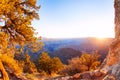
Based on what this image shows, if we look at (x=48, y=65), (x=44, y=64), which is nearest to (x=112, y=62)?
(x=48, y=65)

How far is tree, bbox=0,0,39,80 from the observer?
19938mm

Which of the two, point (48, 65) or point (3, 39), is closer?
point (3, 39)

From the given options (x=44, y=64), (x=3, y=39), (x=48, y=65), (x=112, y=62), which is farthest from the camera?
(x=44, y=64)

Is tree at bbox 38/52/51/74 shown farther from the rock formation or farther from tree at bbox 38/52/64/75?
the rock formation

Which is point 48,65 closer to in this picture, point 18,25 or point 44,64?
point 44,64

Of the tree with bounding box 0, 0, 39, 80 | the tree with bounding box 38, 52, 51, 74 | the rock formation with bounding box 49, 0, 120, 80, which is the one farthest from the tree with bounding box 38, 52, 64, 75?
the tree with bounding box 0, 0, 39, 80

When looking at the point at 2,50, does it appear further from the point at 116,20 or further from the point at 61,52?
the point at 61,52

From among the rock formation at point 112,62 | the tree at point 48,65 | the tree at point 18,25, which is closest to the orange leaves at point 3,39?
the tree at point 18,25

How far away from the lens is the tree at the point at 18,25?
1994cm

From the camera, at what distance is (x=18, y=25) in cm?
2048

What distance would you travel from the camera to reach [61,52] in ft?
533

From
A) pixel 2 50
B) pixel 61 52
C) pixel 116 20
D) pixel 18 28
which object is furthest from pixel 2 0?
pixel 61 52

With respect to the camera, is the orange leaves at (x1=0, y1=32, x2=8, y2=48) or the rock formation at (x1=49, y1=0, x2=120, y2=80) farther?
the rock formation at (x1=49, y1=0, x2=120, y2=80)

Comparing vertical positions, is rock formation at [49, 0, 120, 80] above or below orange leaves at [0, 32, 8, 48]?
below
